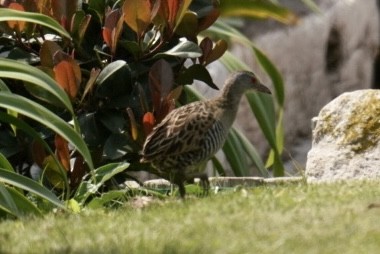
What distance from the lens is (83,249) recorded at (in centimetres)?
550

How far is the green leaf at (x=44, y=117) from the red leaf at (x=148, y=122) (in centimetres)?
79

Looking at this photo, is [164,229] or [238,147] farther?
[238,147]

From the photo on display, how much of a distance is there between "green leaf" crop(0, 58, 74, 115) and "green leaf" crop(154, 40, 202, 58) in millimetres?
1080

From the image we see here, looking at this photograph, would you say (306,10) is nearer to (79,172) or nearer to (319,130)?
(319,130)

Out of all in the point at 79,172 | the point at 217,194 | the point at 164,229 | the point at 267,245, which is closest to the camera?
the point at 267,245

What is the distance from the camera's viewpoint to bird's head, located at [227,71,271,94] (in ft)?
25.5

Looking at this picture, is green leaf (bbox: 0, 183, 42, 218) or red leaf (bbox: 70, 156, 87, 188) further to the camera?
red leaf (bbox: 70, 156, 87, 188)

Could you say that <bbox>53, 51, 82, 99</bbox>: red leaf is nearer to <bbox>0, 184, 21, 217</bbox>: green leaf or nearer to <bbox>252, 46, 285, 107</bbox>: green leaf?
<bbox>0, 184, 21, 217</bbox>: green leaf

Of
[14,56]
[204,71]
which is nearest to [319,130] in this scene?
[204,71]

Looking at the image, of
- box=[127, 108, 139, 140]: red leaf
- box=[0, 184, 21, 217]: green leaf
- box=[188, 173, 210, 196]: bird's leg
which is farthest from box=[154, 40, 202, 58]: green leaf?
box=[0, 184, 21, 217]: green leaf

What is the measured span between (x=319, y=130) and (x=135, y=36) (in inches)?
53.0

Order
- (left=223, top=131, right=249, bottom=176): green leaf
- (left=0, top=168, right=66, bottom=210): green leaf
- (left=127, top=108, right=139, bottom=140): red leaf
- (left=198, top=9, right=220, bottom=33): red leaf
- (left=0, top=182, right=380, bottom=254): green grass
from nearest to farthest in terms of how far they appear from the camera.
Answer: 1. (left=0, top=182, right=380, bottom=254): green grass
2. (left=0, top=168, right=66, bottom=210): green leaf
3. (left=127, top=108, right=139, bottom=140): red leaf
4. (left=198, top=9, right=220, bottom=33): red leaf
5. (left=223, top=131, right=249, bottom=176): green leaf

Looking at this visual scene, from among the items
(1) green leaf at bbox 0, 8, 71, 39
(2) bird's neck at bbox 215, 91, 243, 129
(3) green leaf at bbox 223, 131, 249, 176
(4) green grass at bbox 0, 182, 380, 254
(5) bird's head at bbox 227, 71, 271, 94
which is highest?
(1) green leaf at bbox 0, 8, 71, 39

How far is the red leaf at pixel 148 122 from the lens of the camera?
7.55 m
